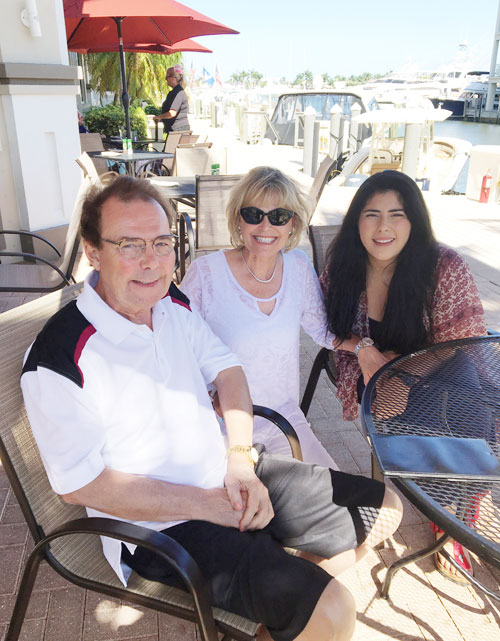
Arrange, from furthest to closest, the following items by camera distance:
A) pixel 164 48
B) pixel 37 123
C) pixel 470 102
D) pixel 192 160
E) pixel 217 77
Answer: pixel 470 102 < pixel 217 77 < pixel 164 48 < pixel 192 160 < pixel 37 123

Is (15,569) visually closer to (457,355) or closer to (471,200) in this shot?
(457,355)

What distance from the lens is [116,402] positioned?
123 centimetres

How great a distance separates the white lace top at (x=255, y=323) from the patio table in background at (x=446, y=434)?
358 millimetres

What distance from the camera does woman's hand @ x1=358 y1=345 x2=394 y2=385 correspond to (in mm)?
1823

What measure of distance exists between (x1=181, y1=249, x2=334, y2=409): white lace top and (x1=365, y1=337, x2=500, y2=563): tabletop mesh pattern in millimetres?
366

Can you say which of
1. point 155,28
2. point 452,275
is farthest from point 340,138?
point 452,275

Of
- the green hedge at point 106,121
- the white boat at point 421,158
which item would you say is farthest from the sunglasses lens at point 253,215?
the green hedge at point 106,121

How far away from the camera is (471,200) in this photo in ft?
27.3

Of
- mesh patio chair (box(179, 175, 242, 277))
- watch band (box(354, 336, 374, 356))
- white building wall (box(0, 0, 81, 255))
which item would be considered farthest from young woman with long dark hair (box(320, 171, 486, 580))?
white building wall (box(0, 0, 81, 255))

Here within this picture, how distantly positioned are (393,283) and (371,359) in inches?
12.1

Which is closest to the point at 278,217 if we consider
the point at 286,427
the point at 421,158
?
the point at 286,427

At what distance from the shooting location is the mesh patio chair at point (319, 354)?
88.9 inches

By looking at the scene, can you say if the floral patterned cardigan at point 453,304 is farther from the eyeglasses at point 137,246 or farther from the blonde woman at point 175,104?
the blonde woman at point 175,104

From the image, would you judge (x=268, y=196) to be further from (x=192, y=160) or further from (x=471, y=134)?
(x=471, y=134)
